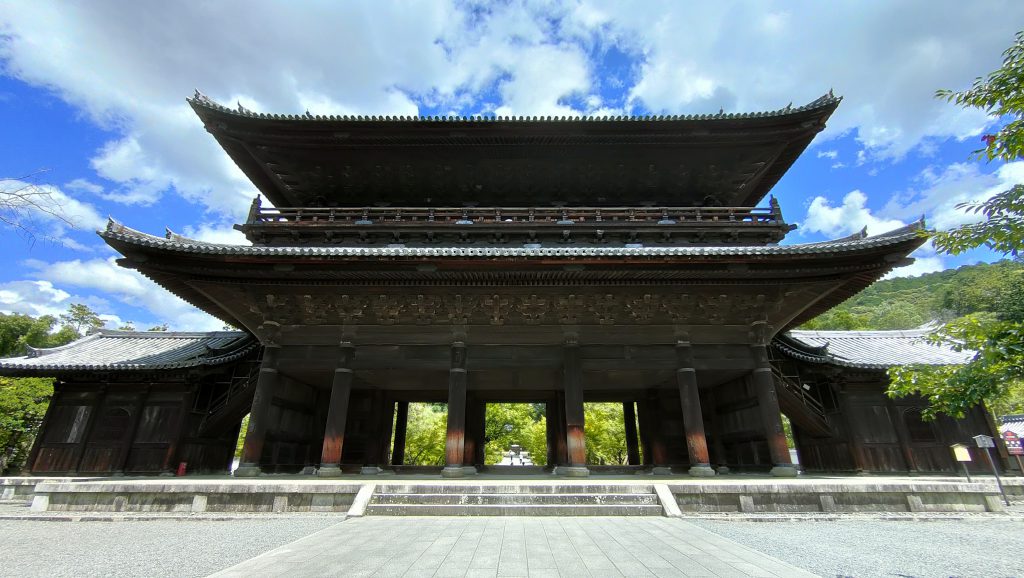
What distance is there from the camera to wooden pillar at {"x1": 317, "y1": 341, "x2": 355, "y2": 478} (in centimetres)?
1109

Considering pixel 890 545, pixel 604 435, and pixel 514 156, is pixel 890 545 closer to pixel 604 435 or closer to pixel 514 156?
pixel 514 156

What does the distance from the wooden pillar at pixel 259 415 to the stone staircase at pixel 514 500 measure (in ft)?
16.0

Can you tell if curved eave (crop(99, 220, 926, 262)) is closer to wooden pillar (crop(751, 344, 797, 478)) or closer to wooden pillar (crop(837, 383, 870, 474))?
wooden pillar (crop(751, 344, 797, 478))

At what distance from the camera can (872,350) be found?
1673 cm

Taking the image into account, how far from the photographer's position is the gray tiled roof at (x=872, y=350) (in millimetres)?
13867

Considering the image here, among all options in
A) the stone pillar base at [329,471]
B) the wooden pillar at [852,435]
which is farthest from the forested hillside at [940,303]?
the stone pillar base at [329,471]

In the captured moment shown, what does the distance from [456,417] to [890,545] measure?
874 centimetres

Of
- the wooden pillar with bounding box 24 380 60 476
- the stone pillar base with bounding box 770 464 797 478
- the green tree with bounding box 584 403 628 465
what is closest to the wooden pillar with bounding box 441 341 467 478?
the stone pillar base with bounding box 770 464 797 478

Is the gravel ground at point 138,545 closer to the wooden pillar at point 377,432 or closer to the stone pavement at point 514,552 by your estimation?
the stone pavement at point 514,552

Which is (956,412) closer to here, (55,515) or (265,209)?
(55,515)

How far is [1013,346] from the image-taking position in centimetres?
430

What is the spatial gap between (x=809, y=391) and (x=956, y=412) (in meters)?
11.5

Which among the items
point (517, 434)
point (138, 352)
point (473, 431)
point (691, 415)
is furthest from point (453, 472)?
point (517, 434)

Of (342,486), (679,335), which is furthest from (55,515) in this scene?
(679,335)
